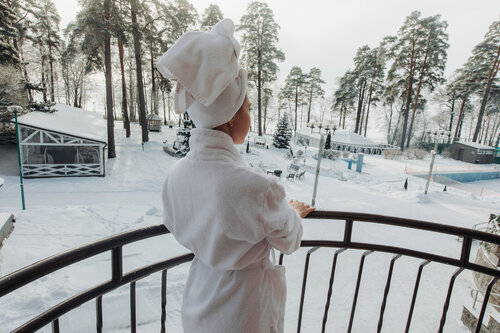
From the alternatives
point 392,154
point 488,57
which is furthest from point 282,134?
point 488,57

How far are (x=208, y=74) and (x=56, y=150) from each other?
16619mm

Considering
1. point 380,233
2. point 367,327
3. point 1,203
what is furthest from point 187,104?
point 1,203

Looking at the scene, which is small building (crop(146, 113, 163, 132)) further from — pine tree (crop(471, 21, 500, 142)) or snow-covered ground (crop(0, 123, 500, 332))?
pine tree (crop(471, 21, 500, 142))

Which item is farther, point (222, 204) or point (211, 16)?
point (211, 16)

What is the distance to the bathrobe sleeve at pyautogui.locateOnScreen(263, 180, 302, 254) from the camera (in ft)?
3.00

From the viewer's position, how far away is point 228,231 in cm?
90

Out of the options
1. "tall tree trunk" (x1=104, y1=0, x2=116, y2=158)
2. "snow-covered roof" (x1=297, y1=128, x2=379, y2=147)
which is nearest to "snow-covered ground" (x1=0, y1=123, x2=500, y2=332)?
"tall tree trunk" (x1=104, y1=0, x2=116, y2=158)

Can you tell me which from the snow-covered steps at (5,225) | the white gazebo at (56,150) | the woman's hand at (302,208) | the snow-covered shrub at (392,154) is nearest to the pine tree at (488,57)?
the snow-covered shrub at (392,154)

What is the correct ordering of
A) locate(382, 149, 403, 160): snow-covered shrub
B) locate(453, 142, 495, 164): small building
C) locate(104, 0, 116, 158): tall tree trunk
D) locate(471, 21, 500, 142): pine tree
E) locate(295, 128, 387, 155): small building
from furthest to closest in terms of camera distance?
1. locate(295, 128, 387, 155): small building
2. locate(453, 142, 495, 164): small building
3. locate(382, 149, 403, 160): snow-covered shrub
4. locate(471, 21, 500, 142): pine tree
5. locate(104, 0, 116, 158): tall tree trunk

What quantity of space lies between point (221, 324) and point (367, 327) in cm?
545

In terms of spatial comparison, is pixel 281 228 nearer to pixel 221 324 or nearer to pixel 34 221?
pixel 221 324

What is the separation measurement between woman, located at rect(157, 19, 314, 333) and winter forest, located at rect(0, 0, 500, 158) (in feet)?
53.0

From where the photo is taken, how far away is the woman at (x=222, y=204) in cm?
89

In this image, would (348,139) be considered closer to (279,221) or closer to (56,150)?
(56,150)
